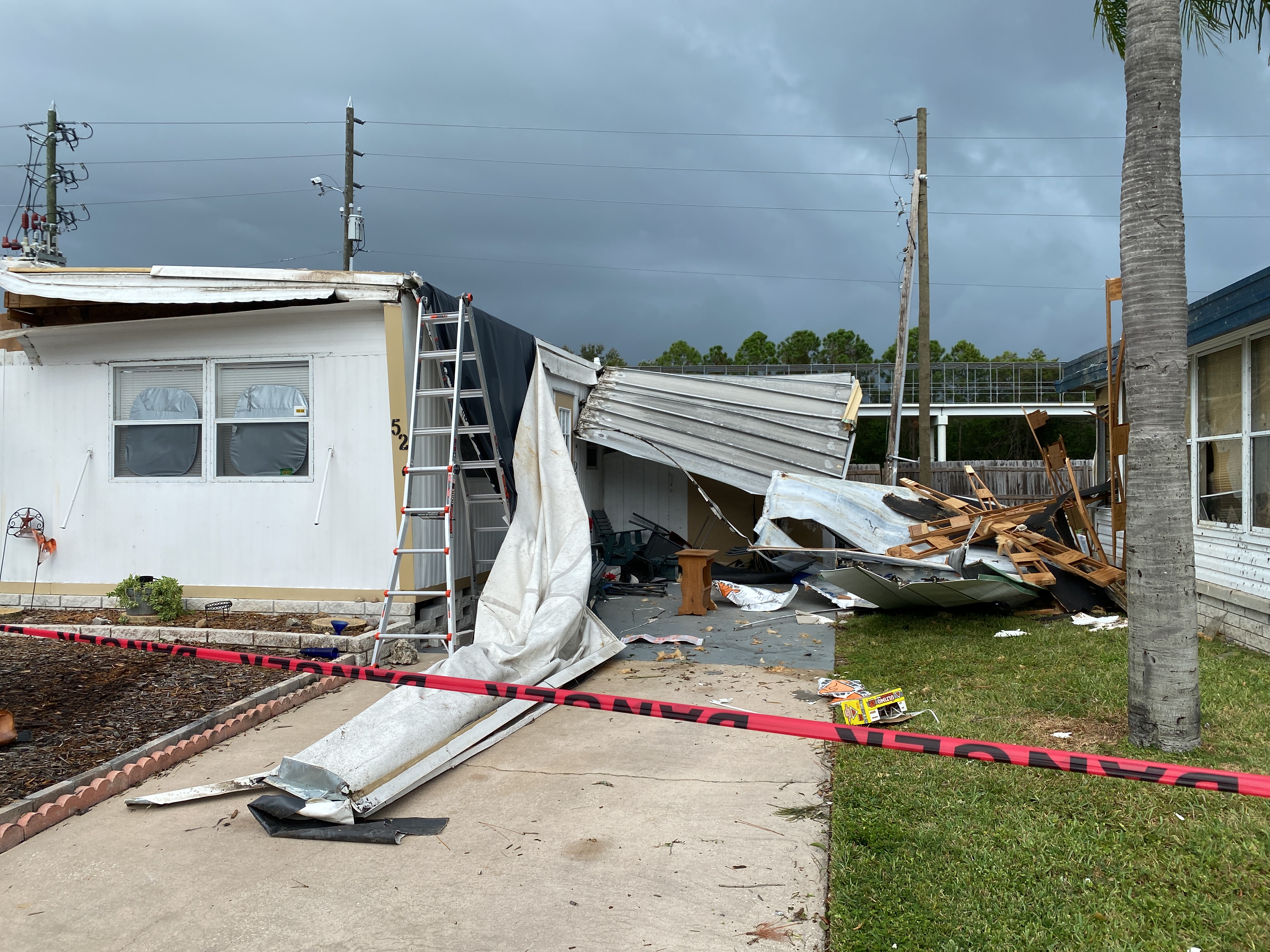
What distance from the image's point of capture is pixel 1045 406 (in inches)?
1083

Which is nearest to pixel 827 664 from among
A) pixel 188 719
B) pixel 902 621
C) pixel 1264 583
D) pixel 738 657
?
pixel 738 657

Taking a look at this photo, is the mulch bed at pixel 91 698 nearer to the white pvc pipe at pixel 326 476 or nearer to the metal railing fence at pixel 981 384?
the white pvc pipe at pixel 326 476

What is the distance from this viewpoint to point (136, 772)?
459 cm

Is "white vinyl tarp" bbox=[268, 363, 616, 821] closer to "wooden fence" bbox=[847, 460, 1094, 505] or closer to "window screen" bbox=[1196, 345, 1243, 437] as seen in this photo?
"window screen" bbox=[1196, 345, 1243, 437]

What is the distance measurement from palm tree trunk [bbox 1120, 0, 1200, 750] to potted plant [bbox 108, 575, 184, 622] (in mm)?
7578

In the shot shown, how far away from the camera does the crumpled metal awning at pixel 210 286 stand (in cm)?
773

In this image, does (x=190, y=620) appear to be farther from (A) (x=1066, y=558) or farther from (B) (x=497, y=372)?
(A) (x=1066, y=558)

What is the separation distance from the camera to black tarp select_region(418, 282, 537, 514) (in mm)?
7578

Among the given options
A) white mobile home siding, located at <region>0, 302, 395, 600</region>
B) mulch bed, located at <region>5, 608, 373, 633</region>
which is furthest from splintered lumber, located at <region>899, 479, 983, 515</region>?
mulch bed, located at <region>5, 608, 373, 633</region>

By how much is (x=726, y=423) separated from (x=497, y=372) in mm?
5057

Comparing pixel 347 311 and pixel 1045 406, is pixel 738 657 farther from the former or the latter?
pixel 1045 406

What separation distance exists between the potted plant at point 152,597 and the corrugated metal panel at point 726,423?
5.28 meters

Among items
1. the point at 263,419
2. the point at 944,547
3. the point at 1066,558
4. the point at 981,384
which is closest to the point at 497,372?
the point at 263,419

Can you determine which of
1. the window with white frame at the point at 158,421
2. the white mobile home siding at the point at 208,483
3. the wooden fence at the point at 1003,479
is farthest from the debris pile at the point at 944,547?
the wooden fence at the point at 1003,479
